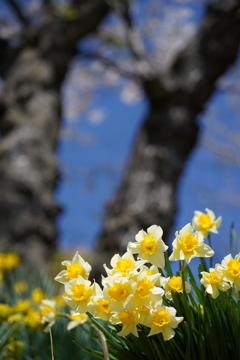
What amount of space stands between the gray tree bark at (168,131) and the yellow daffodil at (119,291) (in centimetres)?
232

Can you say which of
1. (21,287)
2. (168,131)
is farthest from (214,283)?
(168,131)

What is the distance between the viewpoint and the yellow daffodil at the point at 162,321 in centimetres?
58

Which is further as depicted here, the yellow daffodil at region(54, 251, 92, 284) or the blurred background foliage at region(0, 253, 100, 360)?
the blurred background foliage at region(0, 253, 100, 360)

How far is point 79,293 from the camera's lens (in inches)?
24.4

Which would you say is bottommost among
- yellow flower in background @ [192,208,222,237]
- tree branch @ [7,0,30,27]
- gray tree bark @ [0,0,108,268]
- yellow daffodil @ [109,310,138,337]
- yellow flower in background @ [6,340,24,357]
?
yellow daffodil @ [109,310,138,337]

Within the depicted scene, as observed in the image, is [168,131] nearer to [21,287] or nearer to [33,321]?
[21,287]

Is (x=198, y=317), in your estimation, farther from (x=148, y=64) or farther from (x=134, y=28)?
(x=134, y=28)

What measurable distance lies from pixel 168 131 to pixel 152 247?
2.68 metres

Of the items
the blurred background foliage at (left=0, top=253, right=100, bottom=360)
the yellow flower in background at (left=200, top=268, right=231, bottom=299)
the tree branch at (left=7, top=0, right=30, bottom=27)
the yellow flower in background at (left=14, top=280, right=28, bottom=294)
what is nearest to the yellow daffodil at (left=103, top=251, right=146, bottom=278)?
the yellow flower in background at (left=200, top=268, right=231, bottom=299)

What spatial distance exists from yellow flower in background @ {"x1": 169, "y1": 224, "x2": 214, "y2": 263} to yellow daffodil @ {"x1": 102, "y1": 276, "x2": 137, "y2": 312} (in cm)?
11

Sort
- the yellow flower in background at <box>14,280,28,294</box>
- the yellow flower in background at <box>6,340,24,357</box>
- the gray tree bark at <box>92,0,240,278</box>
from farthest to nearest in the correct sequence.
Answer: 1. the gray tree bark at <box>92,0,240,278</box>
2. the yellow flower in background at <box>14,280,28,294</box>
3. the yellow flower in background at <box>6,340,24,357</box>

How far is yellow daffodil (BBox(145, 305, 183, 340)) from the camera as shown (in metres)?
0.58

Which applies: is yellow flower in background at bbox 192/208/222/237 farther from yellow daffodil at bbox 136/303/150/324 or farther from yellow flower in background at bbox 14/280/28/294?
yellow flower in background at bbox 14/280/28/294

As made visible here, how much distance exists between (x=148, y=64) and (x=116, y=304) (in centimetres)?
345
